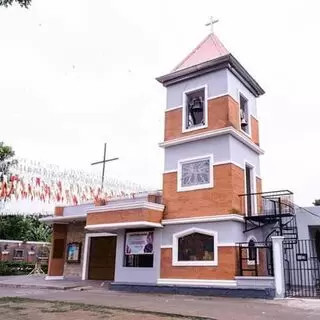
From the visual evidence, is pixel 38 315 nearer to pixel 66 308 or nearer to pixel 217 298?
pixel 66 308

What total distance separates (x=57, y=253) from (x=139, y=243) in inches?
280

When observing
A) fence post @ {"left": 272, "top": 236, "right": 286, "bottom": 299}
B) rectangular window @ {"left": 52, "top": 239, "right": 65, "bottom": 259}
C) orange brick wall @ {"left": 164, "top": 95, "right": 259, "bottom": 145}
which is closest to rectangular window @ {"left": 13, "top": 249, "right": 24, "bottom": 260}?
rectangular window @ {"left": 52, "top": 239, "right": 65, "bottom": 259}

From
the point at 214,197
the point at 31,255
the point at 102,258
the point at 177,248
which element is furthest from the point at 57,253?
the point at 31,255

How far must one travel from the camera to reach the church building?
1538cm

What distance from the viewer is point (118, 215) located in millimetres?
17016

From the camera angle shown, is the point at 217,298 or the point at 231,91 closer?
the point at 217,298

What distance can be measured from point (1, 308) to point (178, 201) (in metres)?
8.07

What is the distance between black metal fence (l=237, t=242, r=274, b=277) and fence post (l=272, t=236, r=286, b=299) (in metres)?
0.88

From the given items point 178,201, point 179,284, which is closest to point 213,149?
point 178,201

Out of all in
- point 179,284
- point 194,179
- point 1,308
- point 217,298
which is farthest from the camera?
point 194,179

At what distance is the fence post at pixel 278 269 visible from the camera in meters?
13.2

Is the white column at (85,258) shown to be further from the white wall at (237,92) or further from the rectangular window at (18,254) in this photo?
the rectangular window at (18,254)

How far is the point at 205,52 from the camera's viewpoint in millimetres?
18391

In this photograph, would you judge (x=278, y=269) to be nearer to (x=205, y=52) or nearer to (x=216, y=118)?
(x=216, y=118)
